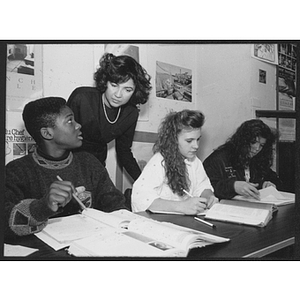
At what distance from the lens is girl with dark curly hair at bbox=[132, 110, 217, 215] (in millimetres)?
1474

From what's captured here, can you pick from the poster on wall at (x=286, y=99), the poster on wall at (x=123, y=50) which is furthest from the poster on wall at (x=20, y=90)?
the poster on wall at (x=286, y=99)

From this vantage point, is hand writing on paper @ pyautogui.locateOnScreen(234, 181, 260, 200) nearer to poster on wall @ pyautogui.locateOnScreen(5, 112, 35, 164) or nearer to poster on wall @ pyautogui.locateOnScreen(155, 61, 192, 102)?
poster on wall @ pyautogui.locateOnScreen(155, 61, 192, 102)

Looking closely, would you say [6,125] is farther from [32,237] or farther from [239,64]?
[239,64]

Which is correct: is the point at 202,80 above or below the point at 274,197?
above

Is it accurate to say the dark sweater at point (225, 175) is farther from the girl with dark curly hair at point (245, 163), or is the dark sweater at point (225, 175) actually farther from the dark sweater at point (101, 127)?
the dark sweater at point (101, 127)

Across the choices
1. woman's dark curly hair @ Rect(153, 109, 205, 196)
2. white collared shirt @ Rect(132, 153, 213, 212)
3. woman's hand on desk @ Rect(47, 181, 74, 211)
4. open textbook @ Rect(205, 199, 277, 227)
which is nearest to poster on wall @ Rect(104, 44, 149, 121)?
woman's dark curly hair @ Rect(153, 109, 205, 196)

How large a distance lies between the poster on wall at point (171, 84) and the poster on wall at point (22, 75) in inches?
19.2

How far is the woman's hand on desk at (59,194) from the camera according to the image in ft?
4.60

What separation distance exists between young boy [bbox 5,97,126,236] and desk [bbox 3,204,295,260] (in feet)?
0.33

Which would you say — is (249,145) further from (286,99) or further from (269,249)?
(269,249)

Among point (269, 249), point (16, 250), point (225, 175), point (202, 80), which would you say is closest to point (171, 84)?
point (202, 80)

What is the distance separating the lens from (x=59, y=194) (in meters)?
1.41

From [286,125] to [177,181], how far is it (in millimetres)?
525

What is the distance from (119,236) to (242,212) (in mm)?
514
